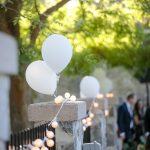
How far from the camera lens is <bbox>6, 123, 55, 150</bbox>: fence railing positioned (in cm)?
507

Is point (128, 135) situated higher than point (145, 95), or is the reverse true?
point (145, 95)

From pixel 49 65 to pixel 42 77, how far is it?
228mm

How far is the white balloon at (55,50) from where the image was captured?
21.2 feet

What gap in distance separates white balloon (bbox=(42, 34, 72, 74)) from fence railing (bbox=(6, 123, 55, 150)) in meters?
0.75

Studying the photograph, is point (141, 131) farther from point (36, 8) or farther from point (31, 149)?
point (31, 149)

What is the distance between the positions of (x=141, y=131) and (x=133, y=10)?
446 centimetres

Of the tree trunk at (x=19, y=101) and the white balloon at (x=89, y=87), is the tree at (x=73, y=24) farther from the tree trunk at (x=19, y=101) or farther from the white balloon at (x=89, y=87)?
the white balloon at (x=89, y=87)

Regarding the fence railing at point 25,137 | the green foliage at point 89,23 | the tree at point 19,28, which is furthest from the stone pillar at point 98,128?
the fence railing at point 25,137

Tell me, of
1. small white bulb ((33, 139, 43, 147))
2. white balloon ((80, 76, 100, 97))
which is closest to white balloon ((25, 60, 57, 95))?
small white bulb ((33, 139, 43, 147))

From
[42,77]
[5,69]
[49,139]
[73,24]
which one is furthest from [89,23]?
[5,69]

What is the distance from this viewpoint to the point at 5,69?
2.50 m

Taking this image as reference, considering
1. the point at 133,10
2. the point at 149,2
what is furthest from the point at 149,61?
the point at 149,2

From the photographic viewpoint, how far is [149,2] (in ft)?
31.7

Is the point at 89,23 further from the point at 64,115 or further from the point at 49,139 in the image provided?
the point at 49,139
